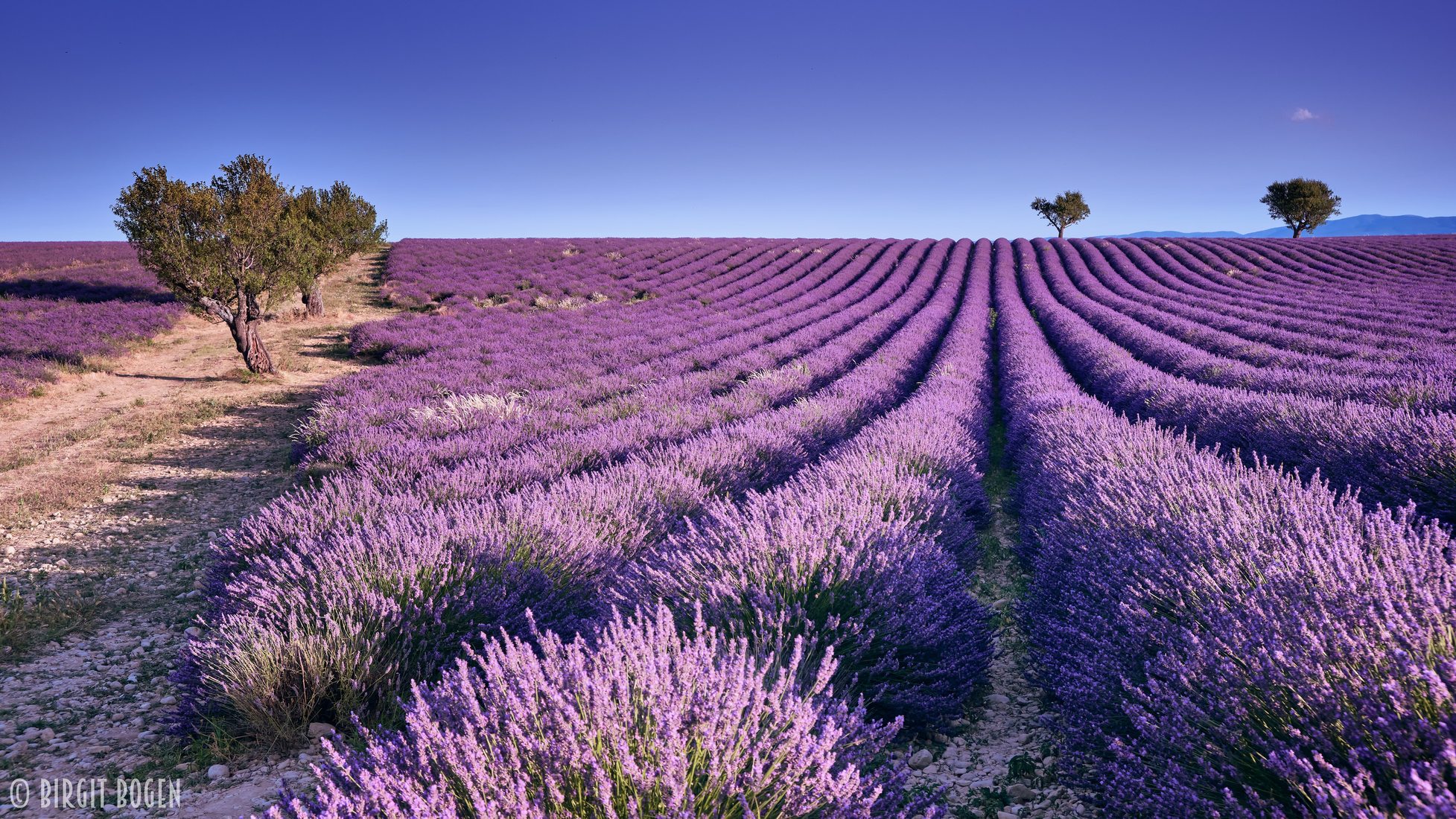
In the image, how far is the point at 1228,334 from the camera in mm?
10578

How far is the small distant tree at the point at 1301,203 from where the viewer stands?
39.2m

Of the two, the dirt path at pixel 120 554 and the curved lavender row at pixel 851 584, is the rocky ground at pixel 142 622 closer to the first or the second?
the dirt path at pixel 120 554

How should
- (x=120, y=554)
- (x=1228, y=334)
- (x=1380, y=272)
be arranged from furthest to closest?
(x=1380, y=272) → (x=1228, y=334) → (x=120, y=554)

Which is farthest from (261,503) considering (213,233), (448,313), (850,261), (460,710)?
(850,261)

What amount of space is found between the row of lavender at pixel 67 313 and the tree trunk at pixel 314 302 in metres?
2.57


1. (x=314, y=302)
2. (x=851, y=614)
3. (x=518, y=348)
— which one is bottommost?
(x=851, y=614)

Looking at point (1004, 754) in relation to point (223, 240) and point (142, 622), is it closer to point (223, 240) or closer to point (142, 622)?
point (142, 622)

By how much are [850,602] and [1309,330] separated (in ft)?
42.1

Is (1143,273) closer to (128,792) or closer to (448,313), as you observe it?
(448,313)

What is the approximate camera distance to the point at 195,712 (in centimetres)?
232

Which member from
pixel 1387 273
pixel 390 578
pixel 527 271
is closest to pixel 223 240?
pixel 390 578

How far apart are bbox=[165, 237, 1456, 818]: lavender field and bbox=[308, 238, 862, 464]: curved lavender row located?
115 mm

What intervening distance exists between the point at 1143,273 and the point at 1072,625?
25534mm

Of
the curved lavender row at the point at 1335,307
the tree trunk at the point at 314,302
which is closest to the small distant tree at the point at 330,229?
the tree trunk at the point at 314,302
